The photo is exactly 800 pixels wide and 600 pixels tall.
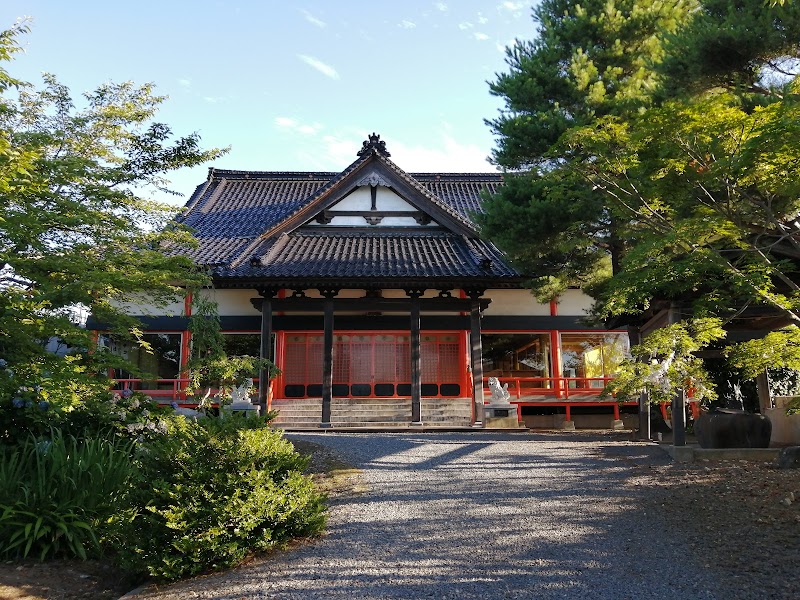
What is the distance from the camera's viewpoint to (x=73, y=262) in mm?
5898

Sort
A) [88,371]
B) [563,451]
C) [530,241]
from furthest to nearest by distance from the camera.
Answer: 1. [530,241]
2. [563,451]
3. [88,371]

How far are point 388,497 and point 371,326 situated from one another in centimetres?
945

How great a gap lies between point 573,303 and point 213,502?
14087 millimetres

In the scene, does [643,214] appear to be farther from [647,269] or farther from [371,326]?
[371,326]

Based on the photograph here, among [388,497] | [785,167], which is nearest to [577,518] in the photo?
[388,497]

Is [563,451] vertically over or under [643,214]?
under

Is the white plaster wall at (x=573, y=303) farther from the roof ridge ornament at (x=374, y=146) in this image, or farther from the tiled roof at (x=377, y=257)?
the roof ridge ornament at (x=374, y=146)

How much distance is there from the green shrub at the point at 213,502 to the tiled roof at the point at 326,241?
8.26 meters

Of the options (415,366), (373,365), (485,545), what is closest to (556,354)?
(415,366)

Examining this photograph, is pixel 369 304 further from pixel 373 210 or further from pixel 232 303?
pixel 232 303

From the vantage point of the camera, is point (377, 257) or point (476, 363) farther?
point (377, 257)

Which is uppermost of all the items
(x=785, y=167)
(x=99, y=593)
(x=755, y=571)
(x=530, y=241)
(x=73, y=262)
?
(x=530, y=241)

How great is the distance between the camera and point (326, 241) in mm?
16906

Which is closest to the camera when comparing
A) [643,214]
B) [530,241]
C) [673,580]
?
[673,580]
